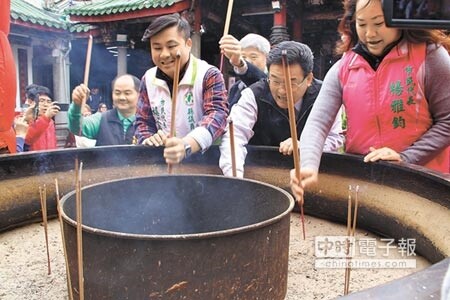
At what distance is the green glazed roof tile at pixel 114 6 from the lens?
765 cm

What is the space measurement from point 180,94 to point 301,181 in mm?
997

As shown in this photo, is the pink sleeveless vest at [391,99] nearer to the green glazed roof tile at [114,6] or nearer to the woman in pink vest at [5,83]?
the woman in pink vest at [5,83]

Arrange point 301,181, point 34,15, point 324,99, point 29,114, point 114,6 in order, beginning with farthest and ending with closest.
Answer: point 34,15 → point 114,6 → point 29,114 → point 324,99 → point 301,181

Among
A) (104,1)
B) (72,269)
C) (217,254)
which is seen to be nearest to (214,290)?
(217,254)

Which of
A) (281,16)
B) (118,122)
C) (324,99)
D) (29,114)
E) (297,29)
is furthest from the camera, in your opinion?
(297,29)

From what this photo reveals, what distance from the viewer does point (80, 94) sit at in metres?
2.54

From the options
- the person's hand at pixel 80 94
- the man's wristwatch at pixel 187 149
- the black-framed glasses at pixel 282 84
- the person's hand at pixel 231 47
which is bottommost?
the man's wristwatch at pixel 187 149

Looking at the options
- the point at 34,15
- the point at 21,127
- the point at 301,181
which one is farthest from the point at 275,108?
the point at 34,15

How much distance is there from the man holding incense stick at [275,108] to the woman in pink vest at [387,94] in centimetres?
34

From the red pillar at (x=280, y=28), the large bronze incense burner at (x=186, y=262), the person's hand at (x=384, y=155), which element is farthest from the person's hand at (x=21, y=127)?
the red pillar at (x=280, y=28)

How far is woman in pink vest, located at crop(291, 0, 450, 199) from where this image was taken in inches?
69.5

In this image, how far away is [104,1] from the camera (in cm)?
907

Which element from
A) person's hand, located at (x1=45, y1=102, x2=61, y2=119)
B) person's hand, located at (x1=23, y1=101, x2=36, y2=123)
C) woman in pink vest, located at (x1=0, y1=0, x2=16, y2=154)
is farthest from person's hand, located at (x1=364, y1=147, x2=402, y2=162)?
person's hand, located at (x1=23, y1=101, x2=36, y2=123)

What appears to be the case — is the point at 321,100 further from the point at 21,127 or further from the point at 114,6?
the point at 114,6
